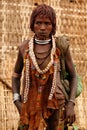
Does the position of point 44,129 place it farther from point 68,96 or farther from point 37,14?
point 37,14

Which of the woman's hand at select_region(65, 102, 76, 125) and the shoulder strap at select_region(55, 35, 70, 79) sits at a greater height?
the shoulder strap at select_region(55, 35, 70, 79)

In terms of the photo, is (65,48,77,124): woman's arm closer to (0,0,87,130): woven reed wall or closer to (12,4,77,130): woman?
(12,4,77,130): woman

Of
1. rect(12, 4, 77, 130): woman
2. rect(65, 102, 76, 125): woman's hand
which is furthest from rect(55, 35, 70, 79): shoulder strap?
rect(65, 102, 76, 125): woman's hand

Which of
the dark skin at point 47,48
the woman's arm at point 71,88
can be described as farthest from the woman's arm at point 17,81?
the woman's arm at point 71,88

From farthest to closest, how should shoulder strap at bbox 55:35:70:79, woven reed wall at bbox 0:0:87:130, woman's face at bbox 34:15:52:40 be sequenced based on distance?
woven reed wall at bbox 0:0:87:130, shoulder strap at bbox 55:35:70:79, woman's face at bbox 34:15:52:40

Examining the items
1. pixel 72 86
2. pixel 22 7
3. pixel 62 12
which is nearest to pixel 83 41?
pixel 62 12

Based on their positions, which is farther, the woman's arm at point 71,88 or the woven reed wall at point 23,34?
the woven reed wall at point 23,34

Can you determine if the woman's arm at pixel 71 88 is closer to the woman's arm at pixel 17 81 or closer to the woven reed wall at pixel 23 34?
the woman's arm at pixel 17 81

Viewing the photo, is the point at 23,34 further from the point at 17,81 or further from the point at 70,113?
the point at 70,113

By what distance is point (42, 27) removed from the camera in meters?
3.25

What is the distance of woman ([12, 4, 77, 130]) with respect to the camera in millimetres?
3240

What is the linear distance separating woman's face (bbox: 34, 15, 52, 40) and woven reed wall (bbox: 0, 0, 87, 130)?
140 inches

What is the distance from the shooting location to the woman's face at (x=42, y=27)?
324 centimetres

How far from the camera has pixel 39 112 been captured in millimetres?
3258
